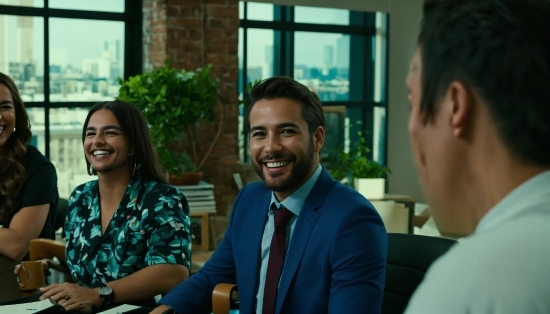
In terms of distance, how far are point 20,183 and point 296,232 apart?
61.8 inches

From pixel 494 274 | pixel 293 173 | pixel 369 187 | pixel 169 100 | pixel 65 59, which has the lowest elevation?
pixel 369 187

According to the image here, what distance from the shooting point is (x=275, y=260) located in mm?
2240

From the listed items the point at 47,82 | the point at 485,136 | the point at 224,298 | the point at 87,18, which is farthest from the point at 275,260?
the point at 87,18

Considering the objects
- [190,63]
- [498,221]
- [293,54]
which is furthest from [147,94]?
[498,221]

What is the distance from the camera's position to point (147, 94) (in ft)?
17.5

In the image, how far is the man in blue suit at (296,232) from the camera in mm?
2125

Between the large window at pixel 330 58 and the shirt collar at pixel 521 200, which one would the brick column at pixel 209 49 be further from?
the shirt collar at pixel 521 200

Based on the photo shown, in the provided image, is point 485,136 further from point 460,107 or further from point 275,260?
point 275,260

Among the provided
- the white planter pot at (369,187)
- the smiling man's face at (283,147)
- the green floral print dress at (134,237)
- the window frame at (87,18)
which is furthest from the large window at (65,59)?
the smiling man's face at (283,147)

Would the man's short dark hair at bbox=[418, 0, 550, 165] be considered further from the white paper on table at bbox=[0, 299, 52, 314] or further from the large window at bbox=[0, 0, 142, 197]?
the large window at bbox=[0, 0, 142, 197]

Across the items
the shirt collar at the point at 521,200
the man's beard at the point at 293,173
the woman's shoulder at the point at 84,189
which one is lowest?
the woman's shoulder at the point at 84,189

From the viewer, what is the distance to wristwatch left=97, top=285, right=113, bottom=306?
95.2 inches

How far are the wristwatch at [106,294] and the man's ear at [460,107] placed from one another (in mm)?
1974

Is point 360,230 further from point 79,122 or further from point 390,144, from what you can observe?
point 390,144
